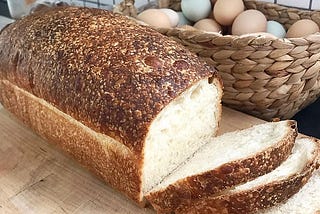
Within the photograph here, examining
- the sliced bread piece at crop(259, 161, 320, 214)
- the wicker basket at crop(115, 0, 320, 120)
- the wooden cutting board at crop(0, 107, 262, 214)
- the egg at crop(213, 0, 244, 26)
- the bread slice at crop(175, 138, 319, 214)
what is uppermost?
the egg at crop(213, 0, 244, 26)

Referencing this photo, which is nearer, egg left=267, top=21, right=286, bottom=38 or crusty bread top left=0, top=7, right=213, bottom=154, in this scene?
crusty bread top left=0, top=7, right=213, bottom=154

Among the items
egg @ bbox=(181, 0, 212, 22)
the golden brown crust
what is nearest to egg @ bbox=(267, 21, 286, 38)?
egg @ bbox=(181, 0, 212, 22)

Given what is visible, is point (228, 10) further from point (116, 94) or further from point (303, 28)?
point (116, 94)

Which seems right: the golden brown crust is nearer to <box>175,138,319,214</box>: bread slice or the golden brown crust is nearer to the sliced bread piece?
<box>175,138,319,214</box>: bread slice

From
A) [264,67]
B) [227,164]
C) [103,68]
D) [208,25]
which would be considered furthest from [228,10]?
[227,164]

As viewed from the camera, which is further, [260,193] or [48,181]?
[48,181]

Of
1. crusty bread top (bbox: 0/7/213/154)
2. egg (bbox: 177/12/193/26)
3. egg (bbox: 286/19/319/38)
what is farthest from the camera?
egg (bbox: 177/12/193/26)

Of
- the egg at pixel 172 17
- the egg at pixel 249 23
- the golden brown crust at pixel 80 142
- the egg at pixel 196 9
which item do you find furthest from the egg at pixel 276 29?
the golden brown crust at pixel 80 142
